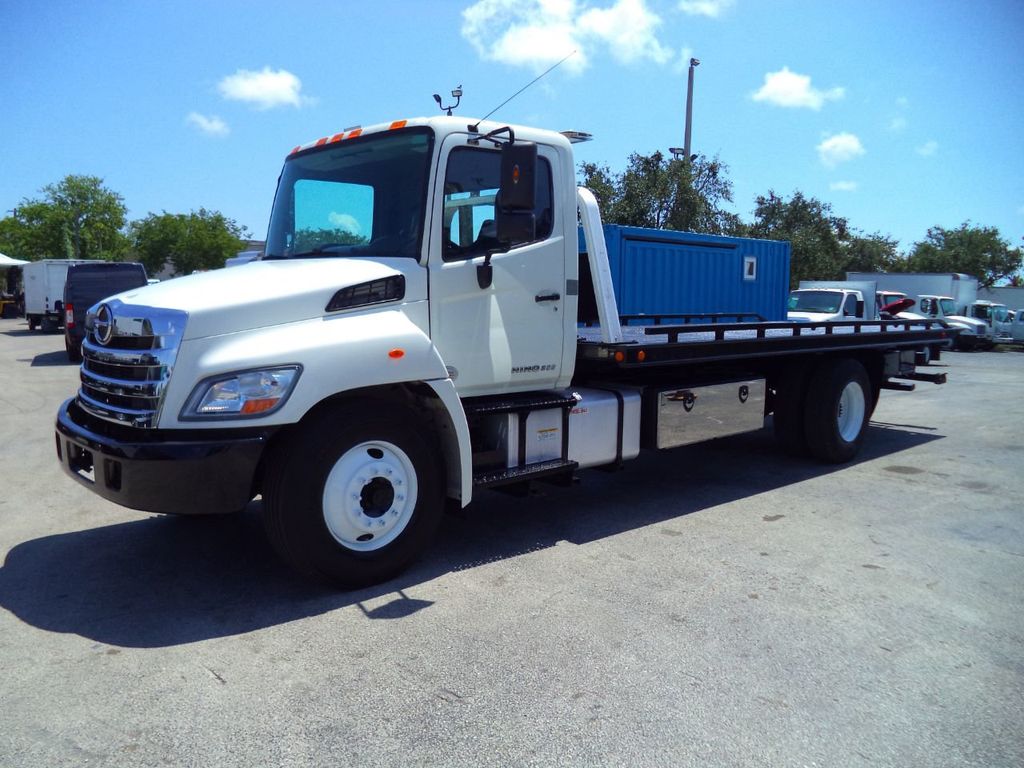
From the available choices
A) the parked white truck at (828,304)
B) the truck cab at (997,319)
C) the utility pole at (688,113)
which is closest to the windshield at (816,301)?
the parked white truck at (828,304)

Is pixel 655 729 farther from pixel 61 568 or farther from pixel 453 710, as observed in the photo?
pixel 61 568

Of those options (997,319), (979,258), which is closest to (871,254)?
(979,258)

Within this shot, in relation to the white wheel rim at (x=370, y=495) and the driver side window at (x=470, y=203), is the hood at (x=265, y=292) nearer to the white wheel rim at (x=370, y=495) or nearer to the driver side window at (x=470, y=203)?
the driver side window at (x=470, y=203)

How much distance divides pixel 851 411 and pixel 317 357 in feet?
21.8

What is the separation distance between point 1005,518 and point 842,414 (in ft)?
8.23

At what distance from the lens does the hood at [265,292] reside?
4145 mm

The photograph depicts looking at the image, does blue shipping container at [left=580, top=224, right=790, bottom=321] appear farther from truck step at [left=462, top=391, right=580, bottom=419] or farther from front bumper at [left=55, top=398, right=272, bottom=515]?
front bumper at [left=55, top=398, right=272, bottom=515]

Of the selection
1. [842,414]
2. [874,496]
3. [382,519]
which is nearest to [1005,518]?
[874,496]

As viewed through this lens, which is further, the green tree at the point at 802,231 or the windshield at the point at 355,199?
the green tree at the point at 802,231

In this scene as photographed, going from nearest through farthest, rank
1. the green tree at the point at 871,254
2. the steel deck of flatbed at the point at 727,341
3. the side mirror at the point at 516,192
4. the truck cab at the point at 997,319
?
the side mirror at the point at 516,192 → the steel deck of flatbed at the point at 727,341 → the truck cab at the point at 997,319 → the green tree at the point at 871,254

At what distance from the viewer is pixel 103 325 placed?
4.45 m

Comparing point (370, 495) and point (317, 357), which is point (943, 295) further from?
point (317, 357)

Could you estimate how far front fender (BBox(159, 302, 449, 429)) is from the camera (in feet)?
13.2

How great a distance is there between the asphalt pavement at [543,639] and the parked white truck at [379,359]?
0.57m
